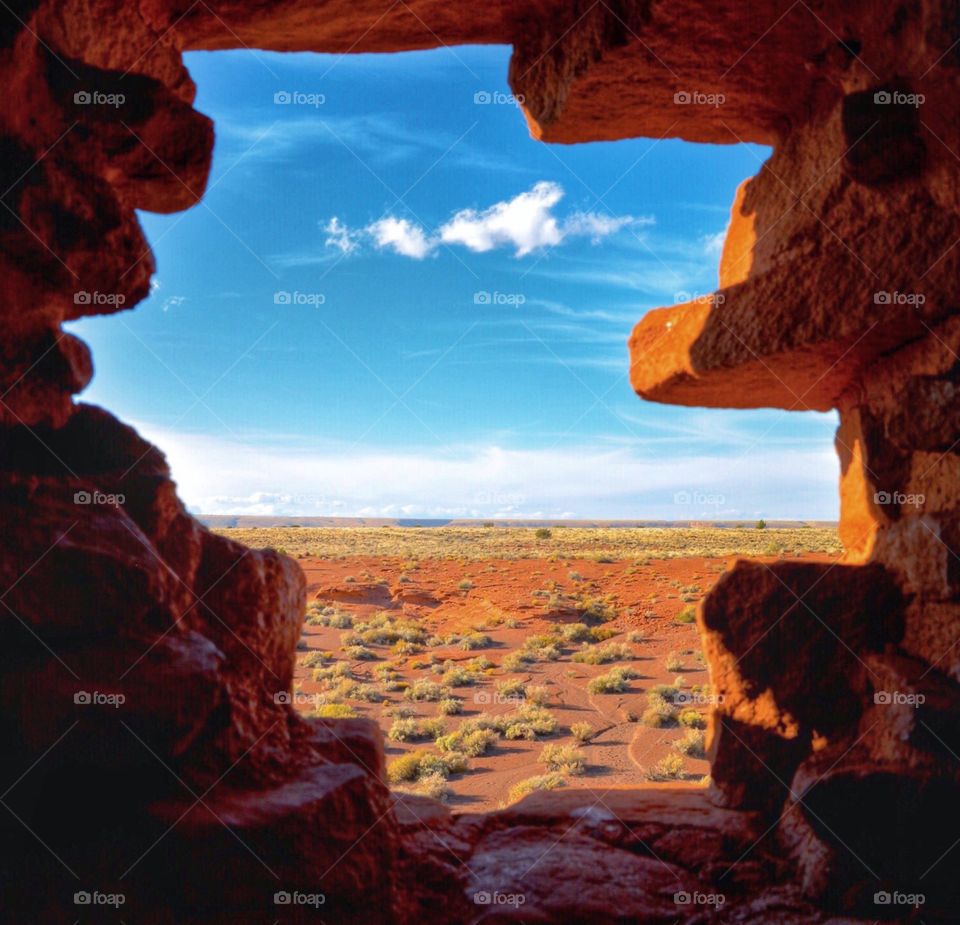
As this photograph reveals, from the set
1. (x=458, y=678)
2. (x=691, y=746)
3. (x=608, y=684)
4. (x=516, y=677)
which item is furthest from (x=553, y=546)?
(x=691, y=746)

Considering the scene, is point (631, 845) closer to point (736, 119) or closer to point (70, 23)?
point (736, 119)

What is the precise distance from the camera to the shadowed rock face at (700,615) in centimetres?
374

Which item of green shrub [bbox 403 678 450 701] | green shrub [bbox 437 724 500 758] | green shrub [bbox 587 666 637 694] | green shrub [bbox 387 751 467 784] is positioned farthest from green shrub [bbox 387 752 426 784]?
green shrub [bbox 587 666 637 694]

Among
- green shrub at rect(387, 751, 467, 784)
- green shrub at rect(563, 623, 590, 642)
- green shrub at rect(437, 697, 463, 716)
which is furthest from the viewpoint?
green shrub at rect(563, 623, 590, 642)

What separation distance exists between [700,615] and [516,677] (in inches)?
400

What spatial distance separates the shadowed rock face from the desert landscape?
3.97ft

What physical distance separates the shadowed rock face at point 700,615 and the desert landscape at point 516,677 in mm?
1209

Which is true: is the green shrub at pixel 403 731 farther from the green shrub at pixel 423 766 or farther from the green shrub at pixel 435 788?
the green shrub at pixel 435 788

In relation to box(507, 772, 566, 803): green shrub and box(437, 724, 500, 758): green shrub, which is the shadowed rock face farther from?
box(437, 724, 500, 758): green shrub

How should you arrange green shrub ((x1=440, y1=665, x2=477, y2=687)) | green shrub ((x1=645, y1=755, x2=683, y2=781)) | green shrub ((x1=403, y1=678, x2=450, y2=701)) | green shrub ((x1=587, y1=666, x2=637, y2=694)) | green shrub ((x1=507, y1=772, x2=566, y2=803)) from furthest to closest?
green shrub ((x1=440, y1=665, x2=477, y2=687)), green shrub ((x1=587, y1=666, x2=637, y2=694)), green shrub ((x1=403, y1=678, x2=450, y2=701)), green shrub ((x1=645, y1=755, x2=683, y2=781)), green shrub ((x1=507, y1=772, x2=566, y2=803))

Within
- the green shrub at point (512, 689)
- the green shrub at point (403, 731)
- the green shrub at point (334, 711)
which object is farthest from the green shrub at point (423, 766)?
the green shrub at point (512, 689)

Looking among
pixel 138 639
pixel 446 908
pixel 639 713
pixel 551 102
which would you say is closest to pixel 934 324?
pixel 551 102

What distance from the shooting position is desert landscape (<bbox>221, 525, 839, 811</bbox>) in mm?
9444

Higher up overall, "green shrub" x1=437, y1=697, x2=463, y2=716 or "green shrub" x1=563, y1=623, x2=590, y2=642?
"green shrub" x1=563, y1=623, x2=590, y2=642
